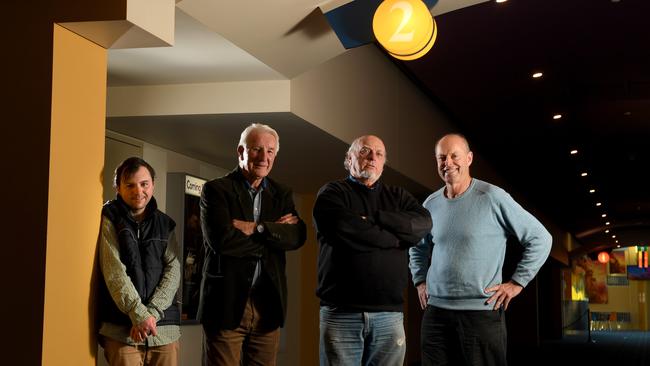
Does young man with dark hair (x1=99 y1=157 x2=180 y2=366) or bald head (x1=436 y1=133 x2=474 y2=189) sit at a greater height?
bald head (x1=436 y1=133 x2=474 y2=189)

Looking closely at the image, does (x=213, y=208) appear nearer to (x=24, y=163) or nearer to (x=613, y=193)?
(x=24, y=163)

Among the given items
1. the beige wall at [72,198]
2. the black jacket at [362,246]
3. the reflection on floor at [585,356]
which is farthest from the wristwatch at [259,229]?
the reflection on floor at [585,356]

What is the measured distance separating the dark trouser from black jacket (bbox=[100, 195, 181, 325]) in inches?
42.9

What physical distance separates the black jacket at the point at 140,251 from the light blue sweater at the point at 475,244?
114cm

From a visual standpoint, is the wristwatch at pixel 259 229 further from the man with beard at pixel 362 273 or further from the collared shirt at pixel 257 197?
the man with beard at pixel 362 273

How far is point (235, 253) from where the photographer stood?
131 inches

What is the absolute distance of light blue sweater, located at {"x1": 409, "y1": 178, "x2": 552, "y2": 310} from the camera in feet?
12.0

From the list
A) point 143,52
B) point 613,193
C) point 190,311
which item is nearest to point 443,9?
point 143,52

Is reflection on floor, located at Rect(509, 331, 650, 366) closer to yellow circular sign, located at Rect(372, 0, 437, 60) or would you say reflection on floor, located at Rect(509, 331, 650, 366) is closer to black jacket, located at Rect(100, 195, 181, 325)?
yellow circular sign, located at Rect(372, 0, 437, 60)

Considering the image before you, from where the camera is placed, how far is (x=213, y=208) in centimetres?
340

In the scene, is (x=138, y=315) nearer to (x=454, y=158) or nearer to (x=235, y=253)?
(x=235, y=253)

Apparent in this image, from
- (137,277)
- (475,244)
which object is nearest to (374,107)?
(475,244)

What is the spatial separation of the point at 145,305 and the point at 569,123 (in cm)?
920

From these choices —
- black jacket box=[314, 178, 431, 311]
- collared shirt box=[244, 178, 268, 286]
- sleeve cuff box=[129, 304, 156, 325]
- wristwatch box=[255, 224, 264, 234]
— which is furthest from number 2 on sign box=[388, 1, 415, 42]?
sleeve cuff box=[129, 304, 156, 325]
